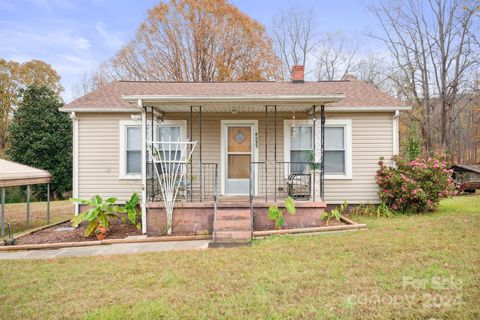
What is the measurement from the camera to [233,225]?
6145 mm

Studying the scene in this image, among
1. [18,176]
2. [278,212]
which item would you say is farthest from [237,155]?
[18,176]

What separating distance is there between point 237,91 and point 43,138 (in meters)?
12.5

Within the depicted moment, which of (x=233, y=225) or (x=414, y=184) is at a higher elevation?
(x=414, y=184)

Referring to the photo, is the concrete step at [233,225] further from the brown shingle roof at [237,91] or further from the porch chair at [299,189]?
the brown shingle roof at [237,91]

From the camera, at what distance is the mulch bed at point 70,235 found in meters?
6.36

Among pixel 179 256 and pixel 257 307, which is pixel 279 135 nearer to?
pixel 179 256

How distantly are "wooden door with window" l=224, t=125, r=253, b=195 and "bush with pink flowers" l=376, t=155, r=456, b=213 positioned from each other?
353 centimetres

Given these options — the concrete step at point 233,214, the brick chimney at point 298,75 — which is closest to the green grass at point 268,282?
the concrete step at point 233,214

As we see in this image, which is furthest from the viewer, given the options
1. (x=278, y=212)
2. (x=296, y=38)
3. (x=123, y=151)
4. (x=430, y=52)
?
(x=296, y=38)

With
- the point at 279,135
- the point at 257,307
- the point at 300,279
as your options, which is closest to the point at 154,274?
the point at 257,307

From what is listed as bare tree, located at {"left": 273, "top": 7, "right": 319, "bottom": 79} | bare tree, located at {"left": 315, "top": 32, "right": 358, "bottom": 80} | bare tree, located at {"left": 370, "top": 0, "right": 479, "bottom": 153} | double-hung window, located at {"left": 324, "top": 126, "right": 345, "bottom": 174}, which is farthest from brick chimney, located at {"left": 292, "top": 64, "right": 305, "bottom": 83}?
bare tree, located at {"left": 315, "top": 32, "right": 358, "bottom": 80}

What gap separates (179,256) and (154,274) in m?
0.82

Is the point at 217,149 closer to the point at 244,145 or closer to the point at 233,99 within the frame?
the point at 244,145

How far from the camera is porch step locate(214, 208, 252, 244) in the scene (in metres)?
5.70
